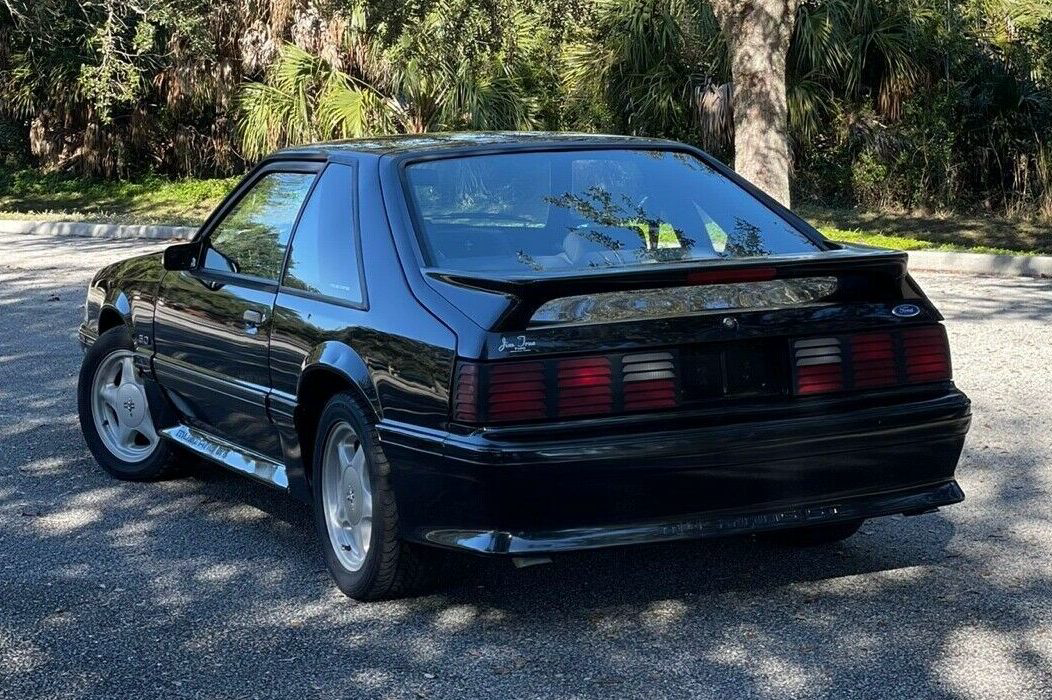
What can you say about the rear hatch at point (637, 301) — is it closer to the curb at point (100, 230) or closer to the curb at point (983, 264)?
the curb at point (983, 264)

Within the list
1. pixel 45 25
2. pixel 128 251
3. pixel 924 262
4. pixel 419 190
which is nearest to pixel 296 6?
pixel 45 25

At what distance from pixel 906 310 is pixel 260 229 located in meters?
2.55

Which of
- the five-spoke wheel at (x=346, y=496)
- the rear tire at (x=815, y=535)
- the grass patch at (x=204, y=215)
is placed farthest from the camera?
the grass patch at (x=204, y=215)

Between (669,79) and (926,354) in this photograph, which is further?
(669,79)

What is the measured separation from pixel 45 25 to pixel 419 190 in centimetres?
2248

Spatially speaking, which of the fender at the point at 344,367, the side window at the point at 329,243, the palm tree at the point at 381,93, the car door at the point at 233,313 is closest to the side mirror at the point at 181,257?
the car door at the point at 233,313

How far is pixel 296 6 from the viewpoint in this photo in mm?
26188

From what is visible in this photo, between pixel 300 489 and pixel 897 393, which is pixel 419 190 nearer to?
pixel 300 489

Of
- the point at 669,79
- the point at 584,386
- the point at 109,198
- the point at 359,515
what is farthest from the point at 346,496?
the point at 109,198

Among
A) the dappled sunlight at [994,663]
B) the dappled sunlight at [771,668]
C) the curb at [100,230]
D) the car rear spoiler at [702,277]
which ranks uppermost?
the car rear spoiler at [702,277]

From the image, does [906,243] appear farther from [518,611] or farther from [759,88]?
[518,611]

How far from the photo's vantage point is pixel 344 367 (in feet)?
16.3

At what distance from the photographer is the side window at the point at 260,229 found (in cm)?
580

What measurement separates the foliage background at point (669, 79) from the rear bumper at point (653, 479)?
15.4 m
